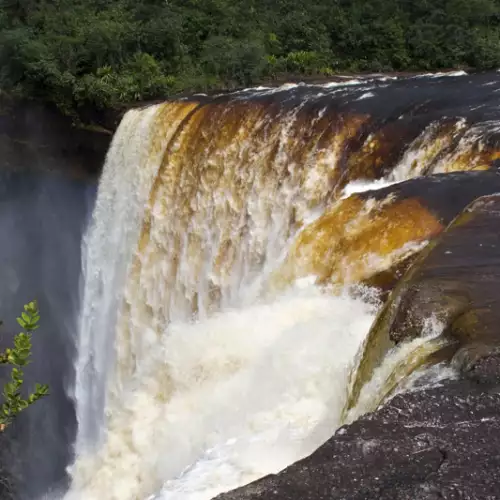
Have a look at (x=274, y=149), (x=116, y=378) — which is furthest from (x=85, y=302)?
(x=274, y=149)

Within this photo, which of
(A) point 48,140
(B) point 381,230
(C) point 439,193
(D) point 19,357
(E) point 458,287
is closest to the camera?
(D) point 19,357

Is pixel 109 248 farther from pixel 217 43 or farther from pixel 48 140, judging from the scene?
pixel 217 43

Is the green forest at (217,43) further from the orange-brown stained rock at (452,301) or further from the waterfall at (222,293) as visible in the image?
the orange-brown stained rock at (452,301)

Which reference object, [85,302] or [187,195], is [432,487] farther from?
[85,302]

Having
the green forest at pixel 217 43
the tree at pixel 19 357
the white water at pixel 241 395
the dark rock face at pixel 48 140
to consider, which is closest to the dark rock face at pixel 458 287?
the white water at pixel 241 395

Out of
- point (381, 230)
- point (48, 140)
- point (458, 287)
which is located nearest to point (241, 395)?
point (381, 230)
